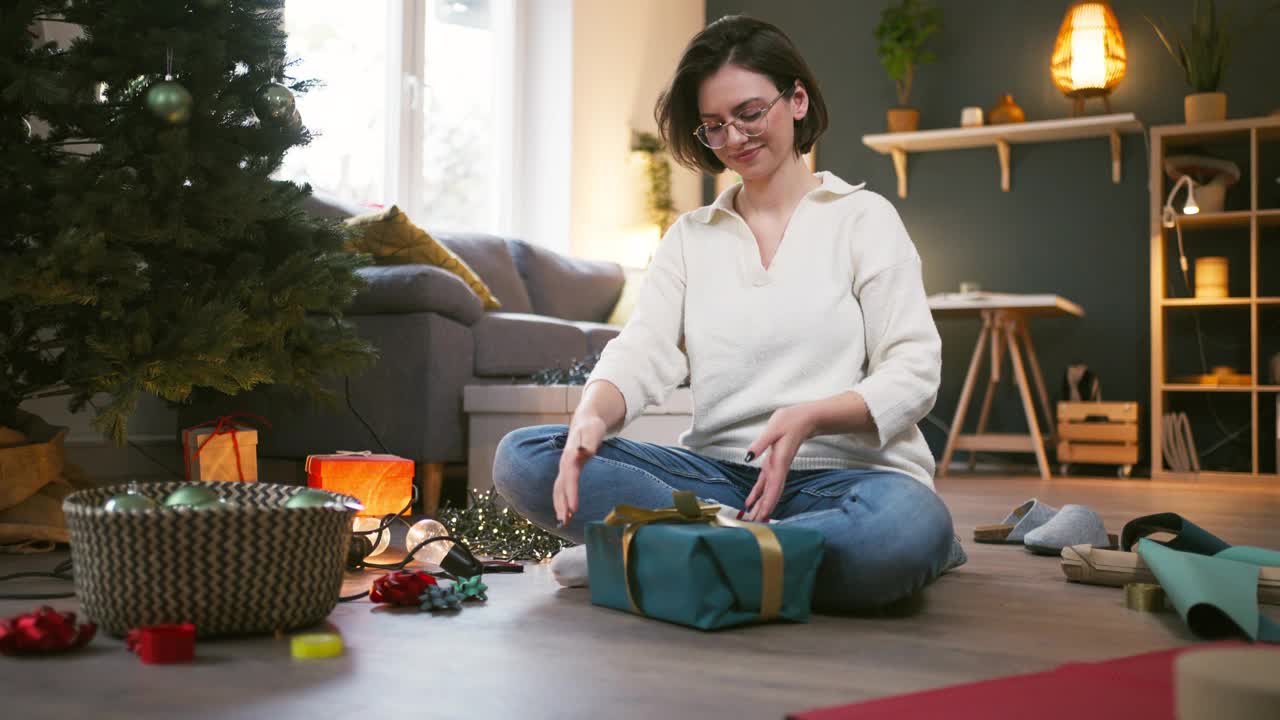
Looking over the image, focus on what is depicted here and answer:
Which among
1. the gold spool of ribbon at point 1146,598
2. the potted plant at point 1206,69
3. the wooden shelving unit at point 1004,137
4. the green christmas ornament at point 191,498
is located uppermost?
the potted plant at point 1206,69

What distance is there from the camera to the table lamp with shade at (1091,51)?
A: 16.1 ft

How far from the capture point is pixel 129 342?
2.09 metres

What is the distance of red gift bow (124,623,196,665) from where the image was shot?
1.17m

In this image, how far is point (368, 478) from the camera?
2.36 metres

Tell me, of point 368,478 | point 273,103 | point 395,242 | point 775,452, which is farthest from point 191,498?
point 395,242

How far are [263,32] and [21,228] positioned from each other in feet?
1.98

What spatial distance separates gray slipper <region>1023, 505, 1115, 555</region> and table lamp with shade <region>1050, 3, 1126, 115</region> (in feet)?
10.6

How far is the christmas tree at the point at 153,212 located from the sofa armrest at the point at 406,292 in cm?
48

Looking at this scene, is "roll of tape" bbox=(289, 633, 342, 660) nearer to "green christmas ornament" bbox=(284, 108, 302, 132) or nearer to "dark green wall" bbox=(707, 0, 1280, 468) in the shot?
"green christmas ornament" bbox=(284, 108, 302, 132)

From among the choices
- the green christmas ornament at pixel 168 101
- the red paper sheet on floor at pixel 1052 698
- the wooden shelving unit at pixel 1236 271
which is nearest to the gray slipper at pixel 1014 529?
the red paper sheet on floor at pixel 1052 698

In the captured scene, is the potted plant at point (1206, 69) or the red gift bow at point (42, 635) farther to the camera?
the potted plant at point (1206, 69)

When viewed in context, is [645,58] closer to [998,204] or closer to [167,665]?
[998,204]

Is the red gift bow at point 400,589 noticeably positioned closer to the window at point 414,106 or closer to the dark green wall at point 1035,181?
Result: the window at point 414,106

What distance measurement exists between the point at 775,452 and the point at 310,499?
1.81 feet
